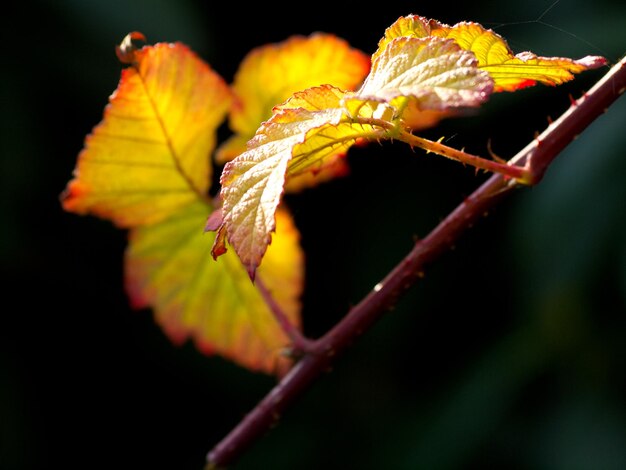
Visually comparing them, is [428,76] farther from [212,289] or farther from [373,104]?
[212,289]

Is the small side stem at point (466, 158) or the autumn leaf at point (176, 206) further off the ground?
the small side stem at point (466, 158)

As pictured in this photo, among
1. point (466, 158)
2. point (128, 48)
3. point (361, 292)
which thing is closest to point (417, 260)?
point (466, 158)

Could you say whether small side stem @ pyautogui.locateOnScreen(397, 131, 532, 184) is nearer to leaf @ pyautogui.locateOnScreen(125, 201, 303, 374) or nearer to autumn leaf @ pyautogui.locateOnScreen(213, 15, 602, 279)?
autumn leaf @ pyautogui.locateOnScreen(213, 15, 602, 279)

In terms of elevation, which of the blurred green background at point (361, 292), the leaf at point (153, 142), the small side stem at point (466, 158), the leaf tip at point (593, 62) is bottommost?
the blurred green background at point (361, 292)

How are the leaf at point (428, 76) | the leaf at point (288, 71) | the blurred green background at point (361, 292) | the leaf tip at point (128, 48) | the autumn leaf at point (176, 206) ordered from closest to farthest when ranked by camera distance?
the leaf at point (428, 76), the leaf tip at point (128, 48), the autumn leaf at point (176, 206), the leaf at point (288, 71), the blurred green background at point (361, 292)

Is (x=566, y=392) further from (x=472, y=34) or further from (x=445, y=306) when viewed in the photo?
(x=472, y=34)

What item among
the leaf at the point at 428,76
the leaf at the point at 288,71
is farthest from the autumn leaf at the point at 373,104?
the leaf at the point at 288,71

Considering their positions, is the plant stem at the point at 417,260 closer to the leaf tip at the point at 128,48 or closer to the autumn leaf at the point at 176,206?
the autumn leaf at the point at 176,206

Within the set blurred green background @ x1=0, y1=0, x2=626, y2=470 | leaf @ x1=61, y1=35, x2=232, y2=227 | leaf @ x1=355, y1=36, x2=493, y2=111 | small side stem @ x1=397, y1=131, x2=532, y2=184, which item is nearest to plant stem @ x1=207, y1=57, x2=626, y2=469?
small side stem @ x1=397, y1=131, x2=532, y2=184
